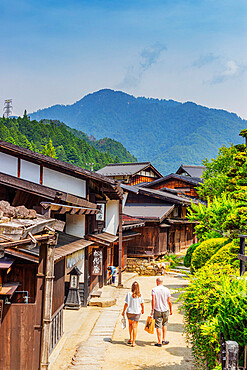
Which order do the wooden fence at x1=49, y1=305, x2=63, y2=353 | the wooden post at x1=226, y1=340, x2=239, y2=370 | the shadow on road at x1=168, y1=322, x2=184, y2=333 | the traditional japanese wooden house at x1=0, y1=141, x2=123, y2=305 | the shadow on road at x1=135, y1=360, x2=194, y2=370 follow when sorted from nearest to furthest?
the wooden post at x1=226, y1=340, x2=239, y2=370
the shadow on road at x1=135, y1=360, x2=194, y2=370
the wooden fence at x1=49, y1=305, x2=63, y2=353
the traditional japanese wooden house at x1=0, y1=141, x2=123, y2=305
the shadow on road at x1=168, y1=322, x2=184, y2=333

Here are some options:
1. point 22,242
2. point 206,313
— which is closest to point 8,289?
point 22,242

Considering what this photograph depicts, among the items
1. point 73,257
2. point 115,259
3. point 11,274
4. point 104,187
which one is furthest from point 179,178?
point 11,274

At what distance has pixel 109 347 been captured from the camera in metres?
9.78

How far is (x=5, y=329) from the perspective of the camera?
6926mm

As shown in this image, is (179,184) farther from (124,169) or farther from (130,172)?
(124,169)

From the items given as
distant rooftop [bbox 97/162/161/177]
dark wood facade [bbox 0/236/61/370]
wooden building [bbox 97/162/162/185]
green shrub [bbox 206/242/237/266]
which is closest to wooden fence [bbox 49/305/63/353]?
dark wood facade [bbox 0/236/61/370]

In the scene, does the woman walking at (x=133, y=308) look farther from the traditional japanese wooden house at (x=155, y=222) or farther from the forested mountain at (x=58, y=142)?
the forested mountain at (x=58, y=142)

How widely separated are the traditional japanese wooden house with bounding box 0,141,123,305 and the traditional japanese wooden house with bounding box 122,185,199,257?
1007cm

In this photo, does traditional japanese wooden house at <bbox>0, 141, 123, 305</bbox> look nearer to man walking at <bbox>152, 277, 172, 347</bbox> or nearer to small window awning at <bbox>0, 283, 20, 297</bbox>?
small window awning at <bbox>0, 283, 20, 297</bbox>

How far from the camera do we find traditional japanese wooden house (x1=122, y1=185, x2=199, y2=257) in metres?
28.3

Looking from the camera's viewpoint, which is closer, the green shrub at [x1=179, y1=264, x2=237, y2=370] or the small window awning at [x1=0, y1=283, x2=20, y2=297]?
the green shrub at [x1=179, y1=264, x2=237, y2=370]

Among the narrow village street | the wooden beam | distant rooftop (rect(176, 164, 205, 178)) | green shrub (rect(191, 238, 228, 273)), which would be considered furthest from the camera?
distant rooftop (rect(176, 164, 205, 178))

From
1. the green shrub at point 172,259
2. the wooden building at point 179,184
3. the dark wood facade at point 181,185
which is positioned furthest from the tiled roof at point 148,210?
the dark wood facade at point 181,185

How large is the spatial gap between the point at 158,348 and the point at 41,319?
13.7 ft
